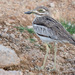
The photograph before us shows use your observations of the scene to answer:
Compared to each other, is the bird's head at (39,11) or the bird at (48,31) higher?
the bird's head at (39,11)

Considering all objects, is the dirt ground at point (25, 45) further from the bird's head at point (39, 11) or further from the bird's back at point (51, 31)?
the bird's head at point (39, 11)

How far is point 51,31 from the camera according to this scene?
3.12m

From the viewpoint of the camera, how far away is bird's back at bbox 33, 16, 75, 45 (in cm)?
305

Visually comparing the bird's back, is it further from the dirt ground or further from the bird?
the dirt ground

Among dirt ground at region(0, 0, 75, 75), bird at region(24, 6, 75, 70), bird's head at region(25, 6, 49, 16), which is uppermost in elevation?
bird's head at region(25, 6, 49, 16)

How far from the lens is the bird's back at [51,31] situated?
3051 millimetres

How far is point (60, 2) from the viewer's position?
20.7 ft

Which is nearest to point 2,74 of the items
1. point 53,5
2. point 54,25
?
point 54,25

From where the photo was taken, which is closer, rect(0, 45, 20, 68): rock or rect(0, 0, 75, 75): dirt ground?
rect(0, 45, 20, 68): rock

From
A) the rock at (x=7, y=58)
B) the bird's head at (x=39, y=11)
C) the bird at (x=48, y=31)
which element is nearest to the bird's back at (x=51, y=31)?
the bird at (x=48, y=31)

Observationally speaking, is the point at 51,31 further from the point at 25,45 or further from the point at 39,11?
the point at 25,45

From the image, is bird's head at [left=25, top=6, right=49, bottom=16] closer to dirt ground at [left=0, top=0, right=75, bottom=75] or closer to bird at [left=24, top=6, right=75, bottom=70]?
bird at [left=24, top=6, right=75, bottom=70]

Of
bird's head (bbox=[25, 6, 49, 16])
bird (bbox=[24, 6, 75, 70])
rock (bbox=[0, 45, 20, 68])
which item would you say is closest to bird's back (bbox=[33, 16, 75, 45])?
bird (bbox=[24, 6, 75, 70])

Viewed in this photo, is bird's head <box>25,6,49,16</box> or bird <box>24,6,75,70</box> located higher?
bird's head <box>25,6,49,16</box>
